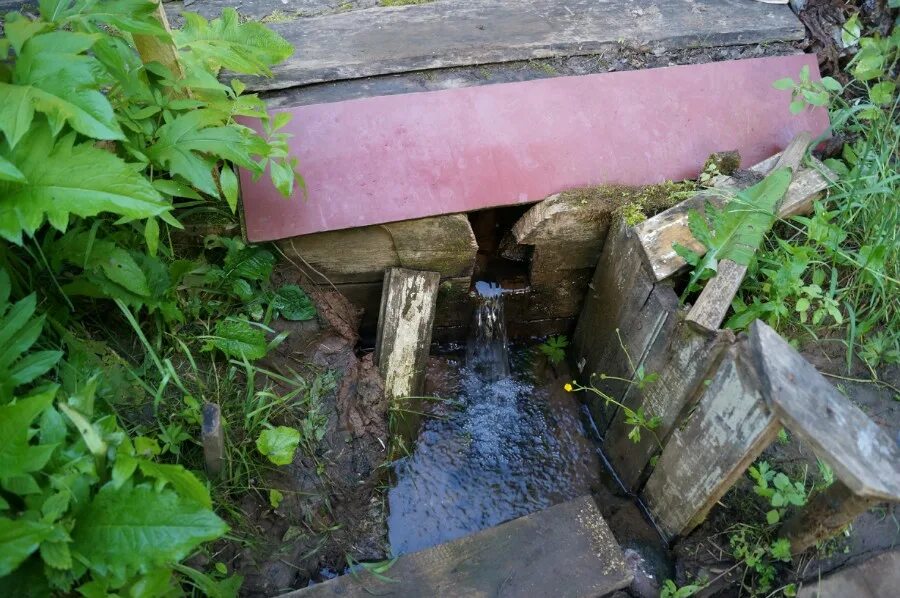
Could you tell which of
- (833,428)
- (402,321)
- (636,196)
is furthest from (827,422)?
(402,321)

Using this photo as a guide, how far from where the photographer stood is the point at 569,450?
3256 millimetres

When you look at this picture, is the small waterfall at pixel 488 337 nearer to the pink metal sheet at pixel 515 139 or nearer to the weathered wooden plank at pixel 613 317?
the weathered wooden plank at pixel 613 317

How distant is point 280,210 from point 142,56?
73cm

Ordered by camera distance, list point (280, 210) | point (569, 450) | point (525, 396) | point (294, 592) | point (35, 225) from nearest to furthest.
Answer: point (35, 225) < point (294, 592) < point (280, 210) < point (569, 450) < point (525, 396)

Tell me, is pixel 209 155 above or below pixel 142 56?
below

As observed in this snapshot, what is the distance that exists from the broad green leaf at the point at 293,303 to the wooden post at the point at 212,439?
71 cm

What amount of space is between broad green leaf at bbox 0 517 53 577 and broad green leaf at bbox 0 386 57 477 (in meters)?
0.13

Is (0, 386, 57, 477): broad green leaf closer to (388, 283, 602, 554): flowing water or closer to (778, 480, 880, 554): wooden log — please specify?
(388, 283, 602, 554): flowing water

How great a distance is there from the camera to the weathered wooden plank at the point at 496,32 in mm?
3016

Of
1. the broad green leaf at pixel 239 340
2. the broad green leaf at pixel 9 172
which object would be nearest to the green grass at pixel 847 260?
the broad green leaf at pixel 239 340

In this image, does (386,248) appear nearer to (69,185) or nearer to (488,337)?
(488,337)

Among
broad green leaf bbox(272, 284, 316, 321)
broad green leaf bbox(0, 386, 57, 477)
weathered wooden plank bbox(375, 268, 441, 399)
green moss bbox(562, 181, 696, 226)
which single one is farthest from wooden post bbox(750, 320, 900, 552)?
broad green leaf bbox(0, 386, 57, 477)

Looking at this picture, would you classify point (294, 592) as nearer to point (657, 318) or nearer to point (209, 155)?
point (209, 155)

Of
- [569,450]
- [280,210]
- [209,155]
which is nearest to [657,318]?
[569,450]
